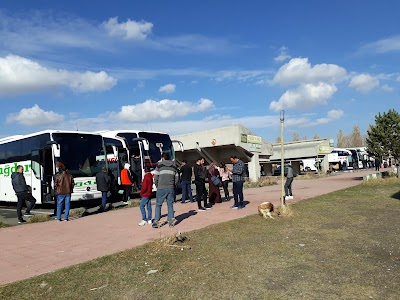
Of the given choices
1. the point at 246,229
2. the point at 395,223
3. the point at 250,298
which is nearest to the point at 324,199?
the point at 395,223

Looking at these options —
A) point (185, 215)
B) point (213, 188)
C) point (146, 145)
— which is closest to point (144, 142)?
point (146, 145)

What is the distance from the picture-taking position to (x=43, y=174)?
14.6m

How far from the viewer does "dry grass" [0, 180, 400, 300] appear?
15.3 ft

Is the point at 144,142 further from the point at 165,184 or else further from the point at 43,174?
the point at 165,184

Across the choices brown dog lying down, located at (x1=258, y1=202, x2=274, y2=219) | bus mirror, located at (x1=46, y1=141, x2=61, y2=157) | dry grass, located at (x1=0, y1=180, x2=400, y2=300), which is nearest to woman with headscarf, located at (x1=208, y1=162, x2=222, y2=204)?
brown dog lying down, located at (x1=258, y1=202, x2=274, y2=219)

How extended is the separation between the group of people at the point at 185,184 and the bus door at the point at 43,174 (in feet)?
13.8

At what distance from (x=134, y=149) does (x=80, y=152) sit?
366cm

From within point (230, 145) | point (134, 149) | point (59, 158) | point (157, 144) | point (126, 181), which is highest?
point (230, 145)

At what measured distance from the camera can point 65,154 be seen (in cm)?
1468

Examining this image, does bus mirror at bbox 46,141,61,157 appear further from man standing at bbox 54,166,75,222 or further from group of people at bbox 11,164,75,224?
man standing at bbox 54,166,75,222

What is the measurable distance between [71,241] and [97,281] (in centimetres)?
344

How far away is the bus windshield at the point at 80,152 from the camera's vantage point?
14664 mm

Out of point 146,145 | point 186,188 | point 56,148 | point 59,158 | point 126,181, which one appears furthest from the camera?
point 146,145

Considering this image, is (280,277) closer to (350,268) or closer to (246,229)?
(350,268)
